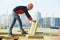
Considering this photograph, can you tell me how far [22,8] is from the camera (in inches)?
197

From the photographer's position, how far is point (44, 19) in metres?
6.48

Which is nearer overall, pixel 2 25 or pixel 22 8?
pixel 22 8

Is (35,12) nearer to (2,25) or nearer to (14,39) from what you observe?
(2,25)

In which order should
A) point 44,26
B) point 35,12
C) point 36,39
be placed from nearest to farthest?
1. point 36,39
2. point 35,12
3. point 44,26

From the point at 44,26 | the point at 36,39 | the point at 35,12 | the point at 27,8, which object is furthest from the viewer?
the point at 44,26

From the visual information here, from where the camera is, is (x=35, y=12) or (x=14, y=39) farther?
(x=35, y=12)

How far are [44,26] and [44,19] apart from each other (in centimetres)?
31

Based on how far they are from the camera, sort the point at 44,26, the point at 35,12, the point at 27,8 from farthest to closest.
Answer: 1. the point at 44,26
2. the point at 35,12
3. the point at 27,8

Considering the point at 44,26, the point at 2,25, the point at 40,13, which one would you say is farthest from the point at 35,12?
the point at 2,25

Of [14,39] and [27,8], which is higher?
[27,8]

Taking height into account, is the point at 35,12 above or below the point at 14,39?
above

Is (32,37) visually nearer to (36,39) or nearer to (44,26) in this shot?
(36,39)

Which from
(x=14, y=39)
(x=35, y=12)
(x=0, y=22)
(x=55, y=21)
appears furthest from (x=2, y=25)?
(x=14, y=39)

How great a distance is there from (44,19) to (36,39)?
6.64ft
